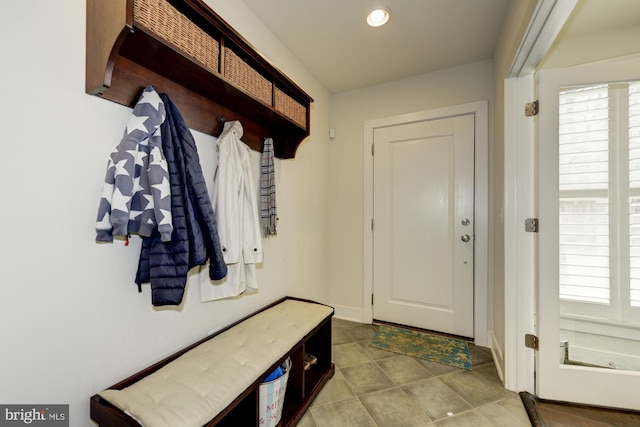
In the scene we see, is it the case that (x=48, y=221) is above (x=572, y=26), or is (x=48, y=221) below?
below

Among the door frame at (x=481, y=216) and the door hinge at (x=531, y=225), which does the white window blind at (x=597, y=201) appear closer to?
the door hinge at (x=531, y=225)

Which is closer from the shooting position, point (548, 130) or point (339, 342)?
point (548, 130)

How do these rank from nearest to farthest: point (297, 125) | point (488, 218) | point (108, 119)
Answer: point (108, 119)
point (297, 125)
point (488, 218)

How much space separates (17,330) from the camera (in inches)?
30.7

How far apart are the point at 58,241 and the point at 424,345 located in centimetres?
243

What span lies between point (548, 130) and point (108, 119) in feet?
7.27

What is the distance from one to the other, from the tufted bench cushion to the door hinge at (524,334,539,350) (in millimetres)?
1299

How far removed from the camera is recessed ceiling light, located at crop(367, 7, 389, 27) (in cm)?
169

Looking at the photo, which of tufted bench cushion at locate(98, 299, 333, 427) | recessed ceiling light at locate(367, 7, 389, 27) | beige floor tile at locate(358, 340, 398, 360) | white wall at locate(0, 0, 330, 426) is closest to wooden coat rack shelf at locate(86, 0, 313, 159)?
white wall at locate(0, 0, 330, 426)

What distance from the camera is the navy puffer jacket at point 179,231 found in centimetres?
100

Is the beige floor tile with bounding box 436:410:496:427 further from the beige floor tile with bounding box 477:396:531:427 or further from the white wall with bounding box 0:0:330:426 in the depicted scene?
the white wall with bounding box 0:0:330:426

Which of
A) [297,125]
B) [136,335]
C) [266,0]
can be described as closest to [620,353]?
[297,125]

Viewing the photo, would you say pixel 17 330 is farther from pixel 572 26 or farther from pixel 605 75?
pixel 572 26

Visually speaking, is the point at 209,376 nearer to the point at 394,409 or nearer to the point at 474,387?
the point at 394,409
